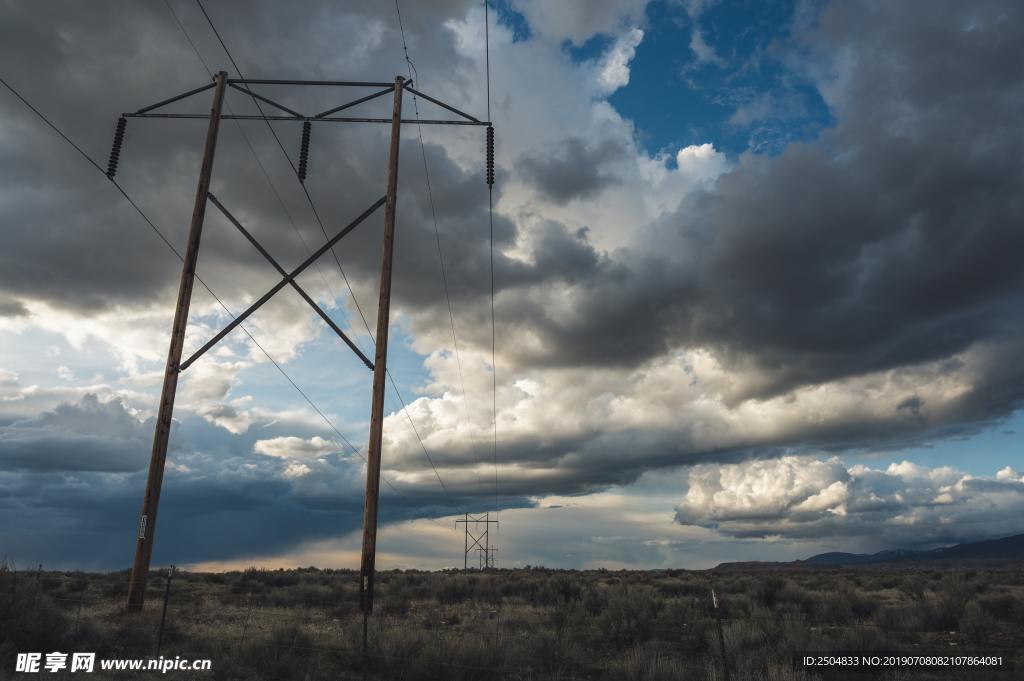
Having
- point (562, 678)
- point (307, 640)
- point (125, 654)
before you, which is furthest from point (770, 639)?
point (125, 654)

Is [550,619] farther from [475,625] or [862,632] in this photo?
[862,632]

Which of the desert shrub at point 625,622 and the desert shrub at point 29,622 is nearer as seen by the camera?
the desert shrub at point 29,622

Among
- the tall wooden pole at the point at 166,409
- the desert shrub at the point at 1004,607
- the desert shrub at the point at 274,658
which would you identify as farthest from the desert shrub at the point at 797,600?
the tall wooden pole at the point at 166,409

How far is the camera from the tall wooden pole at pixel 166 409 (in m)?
18.7

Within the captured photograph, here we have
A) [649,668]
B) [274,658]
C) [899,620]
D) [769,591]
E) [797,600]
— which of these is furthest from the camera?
[769,591]

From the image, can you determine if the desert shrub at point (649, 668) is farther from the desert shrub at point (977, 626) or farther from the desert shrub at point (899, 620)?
the desert shrub at point (977, 626)

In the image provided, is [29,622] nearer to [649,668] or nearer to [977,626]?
[649,668]

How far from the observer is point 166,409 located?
63.8 ft

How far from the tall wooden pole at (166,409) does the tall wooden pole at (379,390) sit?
243 inches

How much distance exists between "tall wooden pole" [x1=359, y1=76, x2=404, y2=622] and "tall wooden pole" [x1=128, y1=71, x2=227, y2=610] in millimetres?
6179

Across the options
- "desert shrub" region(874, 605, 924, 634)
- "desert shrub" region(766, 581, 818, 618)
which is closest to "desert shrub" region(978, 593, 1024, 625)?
"desert shrub" region(874, 605, 924, 634)

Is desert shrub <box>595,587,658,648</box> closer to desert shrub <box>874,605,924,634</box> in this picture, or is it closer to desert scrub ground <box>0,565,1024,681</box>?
desert scrub ground <box>0,565,1024,681</box>

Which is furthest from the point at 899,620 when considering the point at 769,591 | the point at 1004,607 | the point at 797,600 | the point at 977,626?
the point at 769,591

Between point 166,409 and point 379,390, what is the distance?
6487mm
